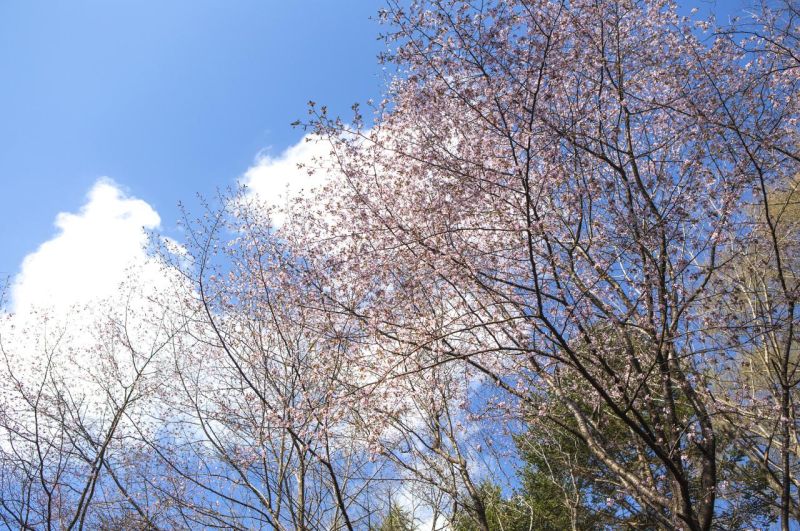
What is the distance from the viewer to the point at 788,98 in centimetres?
541

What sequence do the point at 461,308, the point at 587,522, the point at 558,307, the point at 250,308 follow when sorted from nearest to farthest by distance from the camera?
the point at 558,307 < the point at 461,308 < the point at 250,308 < the point at 587,522

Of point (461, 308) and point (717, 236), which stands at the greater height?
point (717, 236)

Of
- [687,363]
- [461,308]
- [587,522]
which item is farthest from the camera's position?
[587,522]

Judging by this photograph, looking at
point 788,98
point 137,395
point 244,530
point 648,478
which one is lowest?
point 244,530

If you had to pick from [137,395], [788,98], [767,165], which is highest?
[788,98]

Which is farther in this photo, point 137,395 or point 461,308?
point 137,395

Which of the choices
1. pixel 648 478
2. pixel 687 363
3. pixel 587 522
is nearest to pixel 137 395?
pixel 648 478

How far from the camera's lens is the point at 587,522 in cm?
1202

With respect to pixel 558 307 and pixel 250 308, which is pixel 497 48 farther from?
pixel 250 308

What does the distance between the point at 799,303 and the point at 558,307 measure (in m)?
1.99

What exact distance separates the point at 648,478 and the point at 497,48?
4.21 m

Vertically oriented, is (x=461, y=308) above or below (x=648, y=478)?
above

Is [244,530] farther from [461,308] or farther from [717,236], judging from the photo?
[717,236]

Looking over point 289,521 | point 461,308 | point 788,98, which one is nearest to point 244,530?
point 289,521
